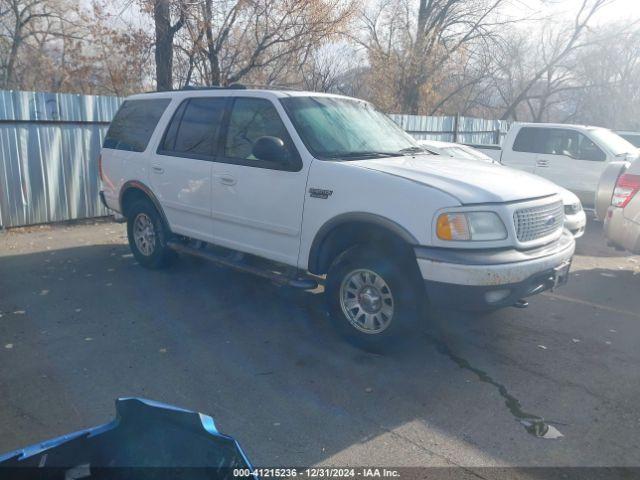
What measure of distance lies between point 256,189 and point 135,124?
8.30ft

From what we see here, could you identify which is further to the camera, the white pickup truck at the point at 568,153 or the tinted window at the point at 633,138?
the tinted window at the point at 633,138

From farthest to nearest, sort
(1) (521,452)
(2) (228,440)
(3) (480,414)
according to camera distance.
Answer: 1. (3) (480,414)
2. (1) (521,452)
3. (2) (228,440)

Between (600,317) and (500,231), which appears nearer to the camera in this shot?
(500,231)

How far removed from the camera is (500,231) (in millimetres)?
4145

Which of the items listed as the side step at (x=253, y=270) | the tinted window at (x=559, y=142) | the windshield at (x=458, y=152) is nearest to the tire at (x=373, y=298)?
the side step at (x=253, y=270)

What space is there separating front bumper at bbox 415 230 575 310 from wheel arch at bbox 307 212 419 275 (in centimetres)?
20

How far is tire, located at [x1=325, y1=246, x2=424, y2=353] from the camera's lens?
4.30 m

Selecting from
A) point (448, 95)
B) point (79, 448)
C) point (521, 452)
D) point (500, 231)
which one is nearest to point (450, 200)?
point (500, 231)

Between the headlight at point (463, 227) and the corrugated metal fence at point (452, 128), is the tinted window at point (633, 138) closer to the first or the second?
Result: the corrugated metal fence at point (452, 128)

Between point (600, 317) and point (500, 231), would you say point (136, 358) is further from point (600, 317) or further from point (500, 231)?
point (600, 317)

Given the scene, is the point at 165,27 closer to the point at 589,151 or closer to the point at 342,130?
the point at 342,130

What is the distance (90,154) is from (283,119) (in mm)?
6101

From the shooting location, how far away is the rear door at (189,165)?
5.79 m

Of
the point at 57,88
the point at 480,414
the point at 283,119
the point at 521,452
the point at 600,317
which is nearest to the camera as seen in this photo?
the point at 521,452
